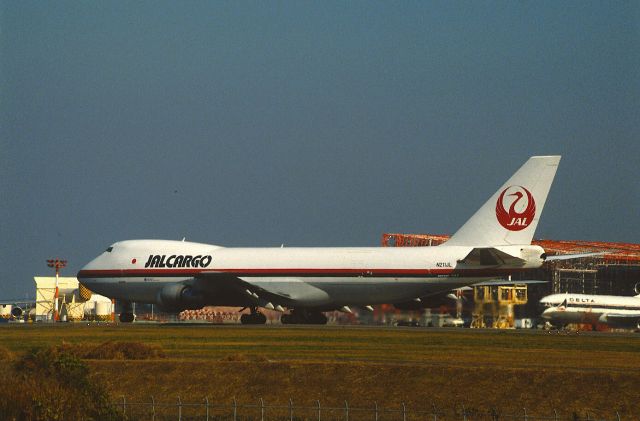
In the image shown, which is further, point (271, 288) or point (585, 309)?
point (585, 309)

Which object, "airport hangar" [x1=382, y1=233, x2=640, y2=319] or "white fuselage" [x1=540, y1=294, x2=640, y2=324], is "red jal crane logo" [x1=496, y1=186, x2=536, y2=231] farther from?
"airport hangar" [x1=382, y1=233, x2=640, y2=319]

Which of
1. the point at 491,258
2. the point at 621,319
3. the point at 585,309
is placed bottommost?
the point at 621,319

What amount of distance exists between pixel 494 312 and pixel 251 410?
36315mm

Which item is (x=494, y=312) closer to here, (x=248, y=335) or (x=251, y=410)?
(x=248, y=335)

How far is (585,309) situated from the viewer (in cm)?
8712

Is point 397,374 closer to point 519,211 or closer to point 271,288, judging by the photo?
point 519,211

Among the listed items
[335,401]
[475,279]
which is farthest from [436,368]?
[475,279]

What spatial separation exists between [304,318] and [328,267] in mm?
6038

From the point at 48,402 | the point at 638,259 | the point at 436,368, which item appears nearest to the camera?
the point at 48,402

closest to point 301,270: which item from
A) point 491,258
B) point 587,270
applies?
point 491,258

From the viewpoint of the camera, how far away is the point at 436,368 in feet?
132

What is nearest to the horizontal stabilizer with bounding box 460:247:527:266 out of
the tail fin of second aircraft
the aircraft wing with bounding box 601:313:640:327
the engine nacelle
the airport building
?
the tail fin of second aircraft

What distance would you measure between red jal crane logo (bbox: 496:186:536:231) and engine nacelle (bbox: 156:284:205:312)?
21.0 meters

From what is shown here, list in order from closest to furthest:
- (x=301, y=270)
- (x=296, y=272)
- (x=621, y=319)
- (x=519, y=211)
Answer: (x=519, y=211) < (x=301, y=270) < (x=296, y=272) < (x=621, y=319)
